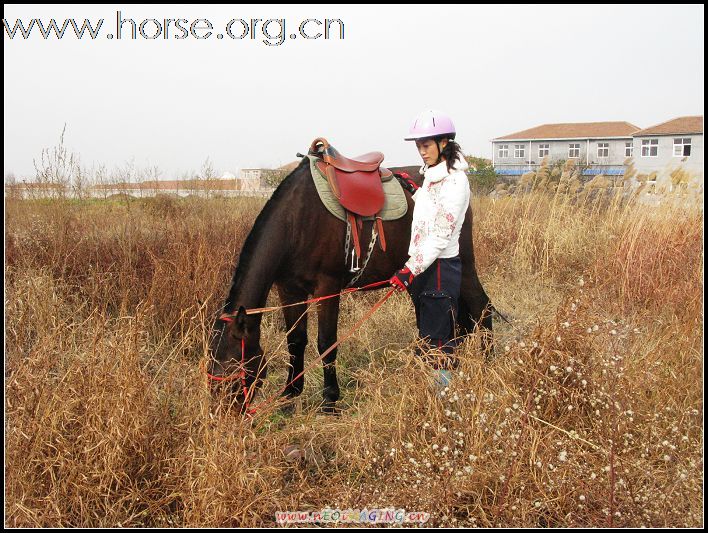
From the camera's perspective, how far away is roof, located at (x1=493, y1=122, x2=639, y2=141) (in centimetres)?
3409

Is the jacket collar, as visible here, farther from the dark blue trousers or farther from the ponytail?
the dark blue trousers

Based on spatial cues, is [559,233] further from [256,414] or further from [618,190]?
[256,414]

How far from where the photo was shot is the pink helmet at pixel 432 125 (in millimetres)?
2992

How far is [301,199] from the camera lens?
137 inches

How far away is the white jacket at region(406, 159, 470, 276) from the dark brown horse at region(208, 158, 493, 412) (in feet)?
2.13

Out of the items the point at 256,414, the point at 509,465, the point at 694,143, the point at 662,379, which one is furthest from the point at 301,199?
the point at 694,143

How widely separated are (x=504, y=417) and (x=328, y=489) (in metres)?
0.97

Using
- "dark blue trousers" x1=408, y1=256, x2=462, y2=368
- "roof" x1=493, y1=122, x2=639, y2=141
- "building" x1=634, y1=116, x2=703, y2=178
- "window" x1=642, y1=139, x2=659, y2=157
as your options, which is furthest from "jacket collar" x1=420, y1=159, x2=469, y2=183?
"roof" x1=493, y1=122, x2=639, y2=141

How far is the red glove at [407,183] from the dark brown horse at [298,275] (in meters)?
0.12

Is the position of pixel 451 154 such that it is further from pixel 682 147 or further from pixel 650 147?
pixel 650 147

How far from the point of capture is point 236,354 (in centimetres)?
294

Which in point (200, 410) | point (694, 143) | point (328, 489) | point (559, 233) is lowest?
point (328, 489)

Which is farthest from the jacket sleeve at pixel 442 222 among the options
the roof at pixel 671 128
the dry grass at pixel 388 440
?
the roof at pixel 671 128

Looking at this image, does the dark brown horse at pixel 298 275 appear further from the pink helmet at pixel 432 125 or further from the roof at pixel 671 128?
the roof at pixel 671 128
